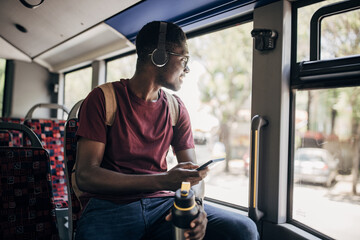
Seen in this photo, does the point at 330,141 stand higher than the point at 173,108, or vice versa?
the point at 173,108

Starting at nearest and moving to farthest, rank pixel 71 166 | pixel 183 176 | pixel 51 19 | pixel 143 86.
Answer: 1. pixel 183 176
2. pixel 71 166
3. pixel 143 86
4. pixel 51 19

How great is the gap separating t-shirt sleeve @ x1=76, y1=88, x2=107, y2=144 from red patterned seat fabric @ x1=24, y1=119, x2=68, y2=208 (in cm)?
160

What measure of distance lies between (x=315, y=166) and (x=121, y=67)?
2758mm

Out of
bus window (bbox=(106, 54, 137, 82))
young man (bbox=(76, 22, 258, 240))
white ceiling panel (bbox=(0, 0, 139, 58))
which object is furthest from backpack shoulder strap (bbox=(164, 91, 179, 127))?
bus window (bbox=(106, 54, 137, 82))

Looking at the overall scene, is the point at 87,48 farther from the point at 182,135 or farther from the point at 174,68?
the point at 182,135

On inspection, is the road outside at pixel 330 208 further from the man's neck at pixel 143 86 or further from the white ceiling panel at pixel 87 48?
the white ceiling panel at pixel 87 48

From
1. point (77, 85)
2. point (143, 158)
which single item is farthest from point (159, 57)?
point (77, 85)

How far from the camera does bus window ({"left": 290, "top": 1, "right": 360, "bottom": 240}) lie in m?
1.58

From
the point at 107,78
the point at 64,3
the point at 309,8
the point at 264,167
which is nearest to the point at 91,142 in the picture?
the point at 264,167

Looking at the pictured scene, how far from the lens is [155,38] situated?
150 cm

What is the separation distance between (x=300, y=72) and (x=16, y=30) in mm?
3779

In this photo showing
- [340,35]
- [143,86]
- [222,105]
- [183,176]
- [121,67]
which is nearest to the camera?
[183,176]

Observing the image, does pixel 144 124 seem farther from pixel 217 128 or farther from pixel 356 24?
pixel 217 128

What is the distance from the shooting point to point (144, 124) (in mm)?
1408
